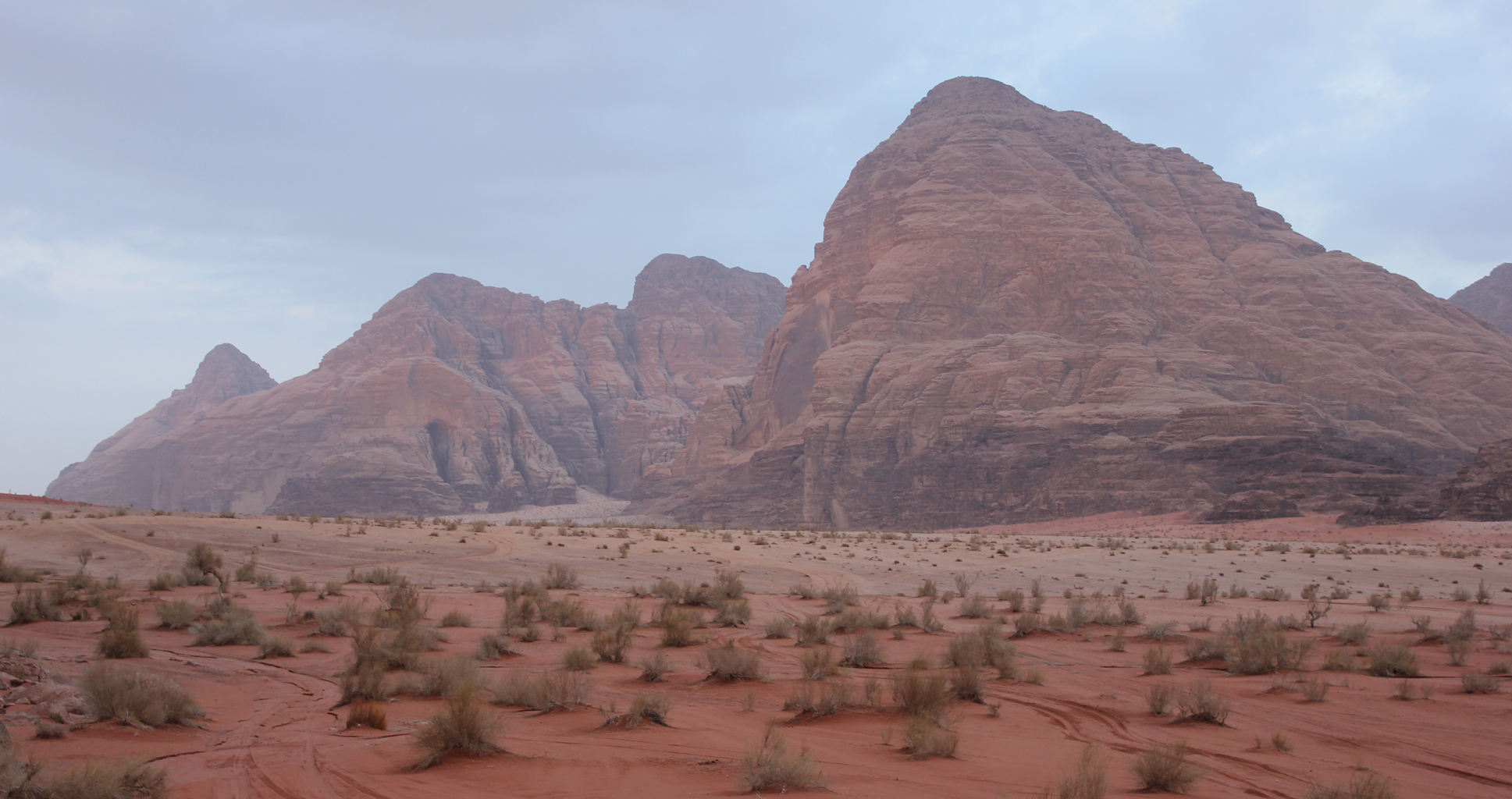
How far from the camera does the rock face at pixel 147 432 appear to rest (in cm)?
13250

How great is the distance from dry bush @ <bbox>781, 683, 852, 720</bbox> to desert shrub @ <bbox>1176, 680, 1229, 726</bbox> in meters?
3.15

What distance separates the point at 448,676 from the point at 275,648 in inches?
131

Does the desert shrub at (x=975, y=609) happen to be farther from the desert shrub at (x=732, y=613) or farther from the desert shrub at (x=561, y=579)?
the desert shrub at (x=561, y=579)

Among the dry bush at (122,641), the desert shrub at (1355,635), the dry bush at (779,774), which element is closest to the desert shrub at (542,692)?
the dry bush at (779,774)

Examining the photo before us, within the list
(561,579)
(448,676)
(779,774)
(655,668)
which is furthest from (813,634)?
(561,579)

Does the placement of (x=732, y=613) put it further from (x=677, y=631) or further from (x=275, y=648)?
(x=275, y=648)

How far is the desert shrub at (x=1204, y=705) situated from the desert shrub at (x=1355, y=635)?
210 inches

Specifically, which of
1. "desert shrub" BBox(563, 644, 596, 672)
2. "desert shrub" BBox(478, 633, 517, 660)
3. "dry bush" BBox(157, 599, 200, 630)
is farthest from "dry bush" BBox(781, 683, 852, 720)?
"dry bush" BBox(157, 599, 200, 630)

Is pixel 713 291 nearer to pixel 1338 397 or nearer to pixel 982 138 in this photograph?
pixel 982 138

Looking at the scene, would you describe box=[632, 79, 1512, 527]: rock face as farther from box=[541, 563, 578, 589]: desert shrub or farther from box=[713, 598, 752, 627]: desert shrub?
box=[713, 598, 752, 627]: desert shrub

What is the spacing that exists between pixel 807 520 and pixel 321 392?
9673cm

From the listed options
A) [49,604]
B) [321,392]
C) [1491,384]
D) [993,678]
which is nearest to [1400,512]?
[1491,384]

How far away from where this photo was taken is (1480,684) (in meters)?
8.62

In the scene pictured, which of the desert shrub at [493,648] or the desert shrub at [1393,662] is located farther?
the desert shrub at [493,648]
